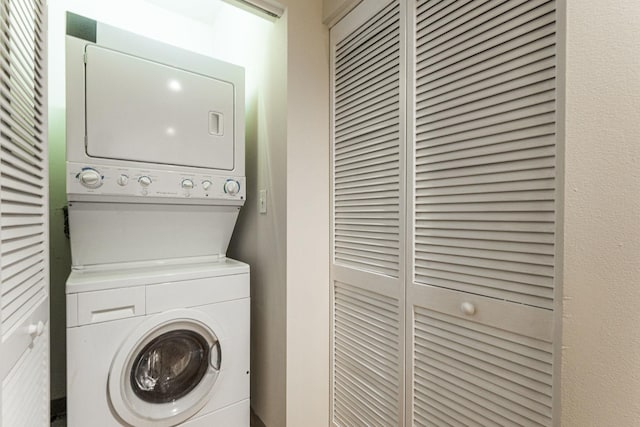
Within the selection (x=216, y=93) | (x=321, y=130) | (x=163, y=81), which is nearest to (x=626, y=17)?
(x=321, y=130)

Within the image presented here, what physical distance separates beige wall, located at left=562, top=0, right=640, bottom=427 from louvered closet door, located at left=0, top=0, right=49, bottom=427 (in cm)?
136

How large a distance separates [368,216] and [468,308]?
0.60 meters

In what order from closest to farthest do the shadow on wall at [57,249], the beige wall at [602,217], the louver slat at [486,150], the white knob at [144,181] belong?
1. the beige wall at [602,217]
2. the louver slat at [486,150]
3. the white knob at [144,181]
4. the shadow on wall at [57,249]

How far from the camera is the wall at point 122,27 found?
A: 5.82ft

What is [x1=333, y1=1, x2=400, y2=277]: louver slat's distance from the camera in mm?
1313

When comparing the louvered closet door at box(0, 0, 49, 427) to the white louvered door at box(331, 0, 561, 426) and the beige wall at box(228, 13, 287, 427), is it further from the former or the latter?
the white louvered door at box(331, 0, 561, 426)

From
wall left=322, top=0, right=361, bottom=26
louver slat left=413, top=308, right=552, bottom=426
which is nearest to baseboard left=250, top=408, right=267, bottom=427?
louver slat left=413, top=308, right=552, bottom=426

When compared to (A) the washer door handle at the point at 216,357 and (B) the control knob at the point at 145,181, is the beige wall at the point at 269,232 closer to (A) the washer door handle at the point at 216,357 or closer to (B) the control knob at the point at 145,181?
(A) the washer door handle at the point at 216,357

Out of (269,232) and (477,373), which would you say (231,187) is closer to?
(269,232)

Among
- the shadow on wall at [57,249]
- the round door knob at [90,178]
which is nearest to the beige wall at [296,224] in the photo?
the round door knob at [90,178]

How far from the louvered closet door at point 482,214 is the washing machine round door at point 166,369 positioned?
3.22 ft

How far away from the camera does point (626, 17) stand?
700 mm

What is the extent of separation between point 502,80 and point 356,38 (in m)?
0.84

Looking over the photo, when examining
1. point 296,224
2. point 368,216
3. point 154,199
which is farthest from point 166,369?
point 368,216
